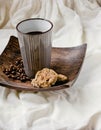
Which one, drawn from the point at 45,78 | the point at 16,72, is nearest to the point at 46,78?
the point at 45,78

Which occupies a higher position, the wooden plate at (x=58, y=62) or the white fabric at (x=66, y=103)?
the wooden plate at (x=58, y=62)

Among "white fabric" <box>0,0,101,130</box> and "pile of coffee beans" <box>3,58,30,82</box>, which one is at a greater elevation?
"pile of coffee beans" <box>3,58,30,82</box>

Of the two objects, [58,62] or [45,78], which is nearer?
[45,78]

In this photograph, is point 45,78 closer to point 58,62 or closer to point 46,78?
point 46,78

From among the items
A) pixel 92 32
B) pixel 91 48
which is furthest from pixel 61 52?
pixel 92 32

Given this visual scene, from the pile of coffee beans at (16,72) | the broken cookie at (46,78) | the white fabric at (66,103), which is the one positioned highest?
the broken cookie at (46,78)
